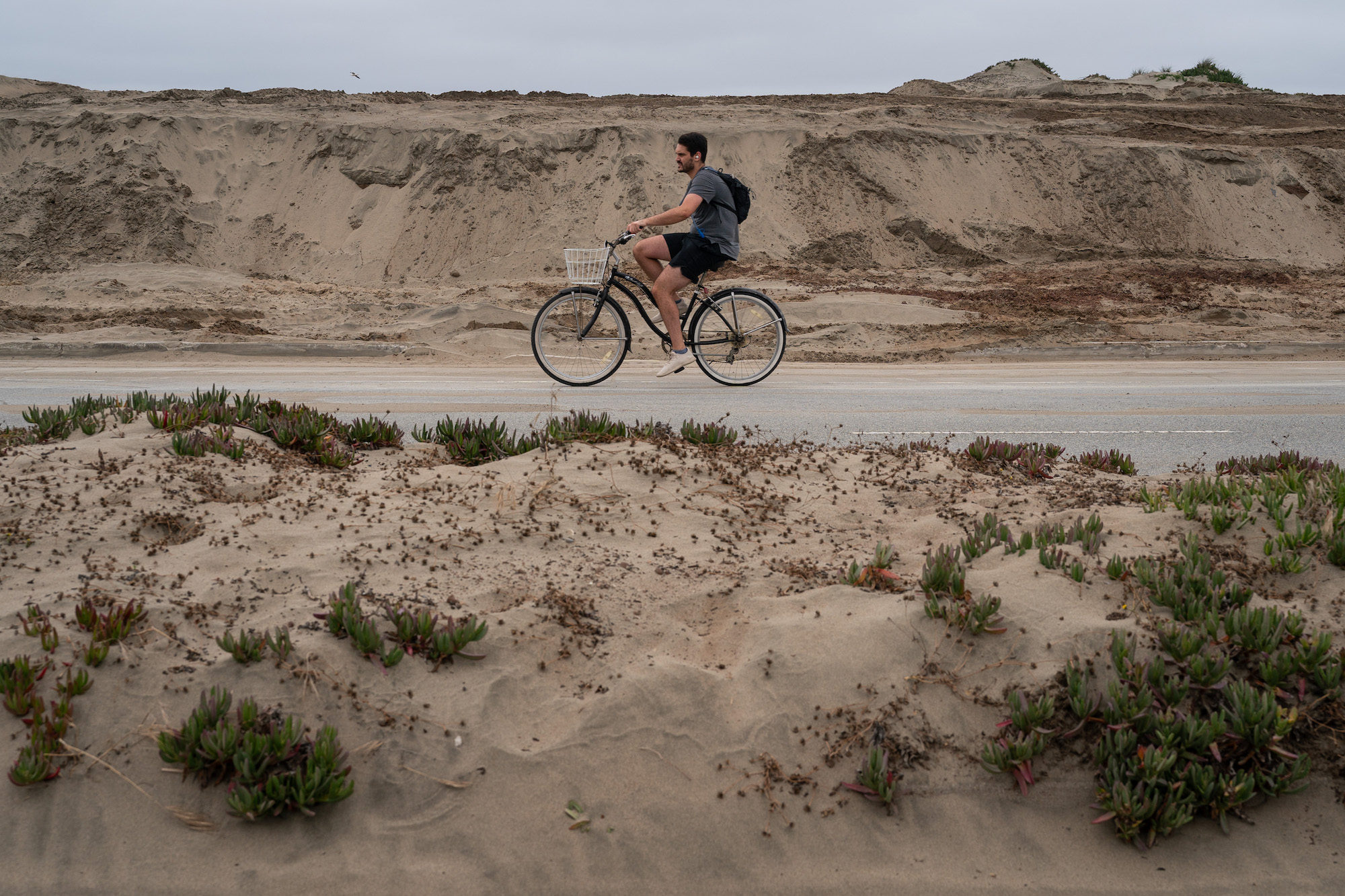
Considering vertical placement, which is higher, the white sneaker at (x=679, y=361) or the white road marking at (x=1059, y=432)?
the white sneaker at (x=679, y=361)

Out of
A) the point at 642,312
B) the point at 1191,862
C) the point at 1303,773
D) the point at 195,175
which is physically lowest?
the point at 1191,862

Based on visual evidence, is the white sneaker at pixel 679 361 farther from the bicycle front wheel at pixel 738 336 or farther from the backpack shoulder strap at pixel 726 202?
the backpack shoulder strap at pixel 726 202

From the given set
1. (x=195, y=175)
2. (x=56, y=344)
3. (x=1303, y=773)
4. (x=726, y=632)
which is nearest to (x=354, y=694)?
(x=726, y=632)

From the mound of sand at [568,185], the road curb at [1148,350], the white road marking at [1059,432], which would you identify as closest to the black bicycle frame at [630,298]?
the white road marking at [1059,432]

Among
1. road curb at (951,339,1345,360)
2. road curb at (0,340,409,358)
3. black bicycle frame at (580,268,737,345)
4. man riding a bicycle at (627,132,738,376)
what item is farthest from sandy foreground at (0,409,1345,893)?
road curb at (951,339,1345,360)

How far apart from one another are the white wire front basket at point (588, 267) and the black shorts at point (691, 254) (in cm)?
67

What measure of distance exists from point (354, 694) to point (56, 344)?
14521mm

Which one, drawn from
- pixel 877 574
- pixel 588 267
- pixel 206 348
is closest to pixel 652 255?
pixel 588 267

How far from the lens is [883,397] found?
10.0 metres

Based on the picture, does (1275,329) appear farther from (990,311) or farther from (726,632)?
(726,632)

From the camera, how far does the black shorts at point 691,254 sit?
8930 mm

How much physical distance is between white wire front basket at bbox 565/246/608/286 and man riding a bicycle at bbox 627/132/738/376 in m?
0.38

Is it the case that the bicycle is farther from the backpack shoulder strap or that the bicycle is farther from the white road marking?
the white road marking

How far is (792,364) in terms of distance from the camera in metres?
14.2
